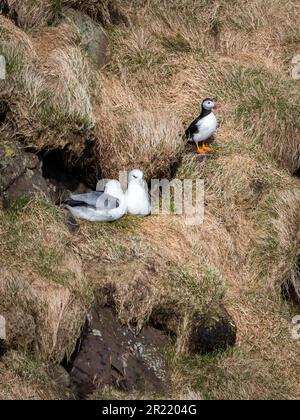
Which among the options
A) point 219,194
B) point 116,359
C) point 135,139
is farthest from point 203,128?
point 116,359

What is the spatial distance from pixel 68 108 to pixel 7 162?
0.84m

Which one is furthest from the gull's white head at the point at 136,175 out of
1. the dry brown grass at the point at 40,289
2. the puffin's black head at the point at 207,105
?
the dry brown grass at the point at 40,289

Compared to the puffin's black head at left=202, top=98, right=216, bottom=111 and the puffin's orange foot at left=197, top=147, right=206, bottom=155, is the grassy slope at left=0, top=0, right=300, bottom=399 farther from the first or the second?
the puffin's black head at left=202, top=98, right=216, bottom=111

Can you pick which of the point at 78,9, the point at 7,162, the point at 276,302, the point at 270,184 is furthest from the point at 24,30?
the point at 276,302

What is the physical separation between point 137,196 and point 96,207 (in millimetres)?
537

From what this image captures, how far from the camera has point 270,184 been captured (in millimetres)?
10680

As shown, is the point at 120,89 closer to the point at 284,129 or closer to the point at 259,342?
the point at 284,129

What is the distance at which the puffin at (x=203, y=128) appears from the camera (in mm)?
10617

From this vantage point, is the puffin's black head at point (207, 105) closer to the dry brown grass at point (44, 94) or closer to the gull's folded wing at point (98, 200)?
the dry brown grass at point (44, 94)

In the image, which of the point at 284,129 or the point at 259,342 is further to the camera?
the point at 284,129

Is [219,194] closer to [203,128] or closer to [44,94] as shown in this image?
[203,128]

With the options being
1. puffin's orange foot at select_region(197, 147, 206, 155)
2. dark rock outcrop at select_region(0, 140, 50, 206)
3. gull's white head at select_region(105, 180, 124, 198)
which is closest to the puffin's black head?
puffin's orange foot at select_region(197, 147, 206, 155)

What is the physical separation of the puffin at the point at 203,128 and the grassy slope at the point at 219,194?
151mm
